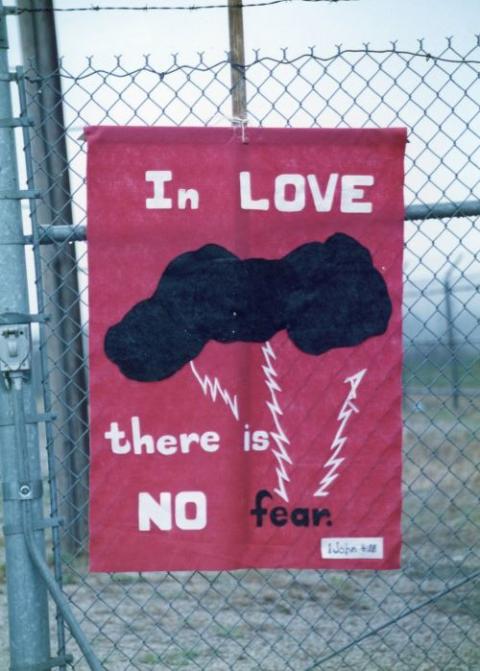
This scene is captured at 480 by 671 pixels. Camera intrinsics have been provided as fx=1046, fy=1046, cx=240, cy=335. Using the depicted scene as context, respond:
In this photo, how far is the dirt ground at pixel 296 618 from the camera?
408cm

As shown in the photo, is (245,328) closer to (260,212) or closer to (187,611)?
(260,212)

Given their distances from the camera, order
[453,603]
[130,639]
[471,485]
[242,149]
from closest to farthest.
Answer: [242,149] < [130,639] < [453,603] < [471,485]

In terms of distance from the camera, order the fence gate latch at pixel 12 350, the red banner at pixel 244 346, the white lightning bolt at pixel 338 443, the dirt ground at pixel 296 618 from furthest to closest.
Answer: the dirt ground at pixel 296 618, the white lightning bolt at pixel 338 443, the red banner at pixel 244 346, the fence gate latch at pixel 12 350

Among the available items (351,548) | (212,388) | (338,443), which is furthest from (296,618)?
(212,388)

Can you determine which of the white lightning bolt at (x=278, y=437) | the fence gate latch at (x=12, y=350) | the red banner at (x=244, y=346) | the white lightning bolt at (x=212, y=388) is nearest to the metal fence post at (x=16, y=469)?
the fence gate latch at (x=12, y=350)

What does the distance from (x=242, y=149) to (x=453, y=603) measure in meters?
2.73

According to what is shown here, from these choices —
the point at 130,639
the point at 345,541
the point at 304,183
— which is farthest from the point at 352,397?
the point at 130,639

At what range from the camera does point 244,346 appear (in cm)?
299

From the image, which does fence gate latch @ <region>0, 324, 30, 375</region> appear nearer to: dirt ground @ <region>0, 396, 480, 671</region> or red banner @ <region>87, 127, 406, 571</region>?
red banner @ <region>87, 127, 406, 571</region>

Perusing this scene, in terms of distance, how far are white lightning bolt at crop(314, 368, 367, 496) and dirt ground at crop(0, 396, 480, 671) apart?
67cm

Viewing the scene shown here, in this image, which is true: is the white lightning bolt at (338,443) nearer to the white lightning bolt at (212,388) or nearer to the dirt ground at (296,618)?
the white lightning bolt at (212,388)

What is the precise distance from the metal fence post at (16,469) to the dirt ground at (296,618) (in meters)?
0.73

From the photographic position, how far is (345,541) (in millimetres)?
3064

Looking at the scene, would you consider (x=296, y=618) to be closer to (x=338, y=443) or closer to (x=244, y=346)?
(x=338, y=443)
